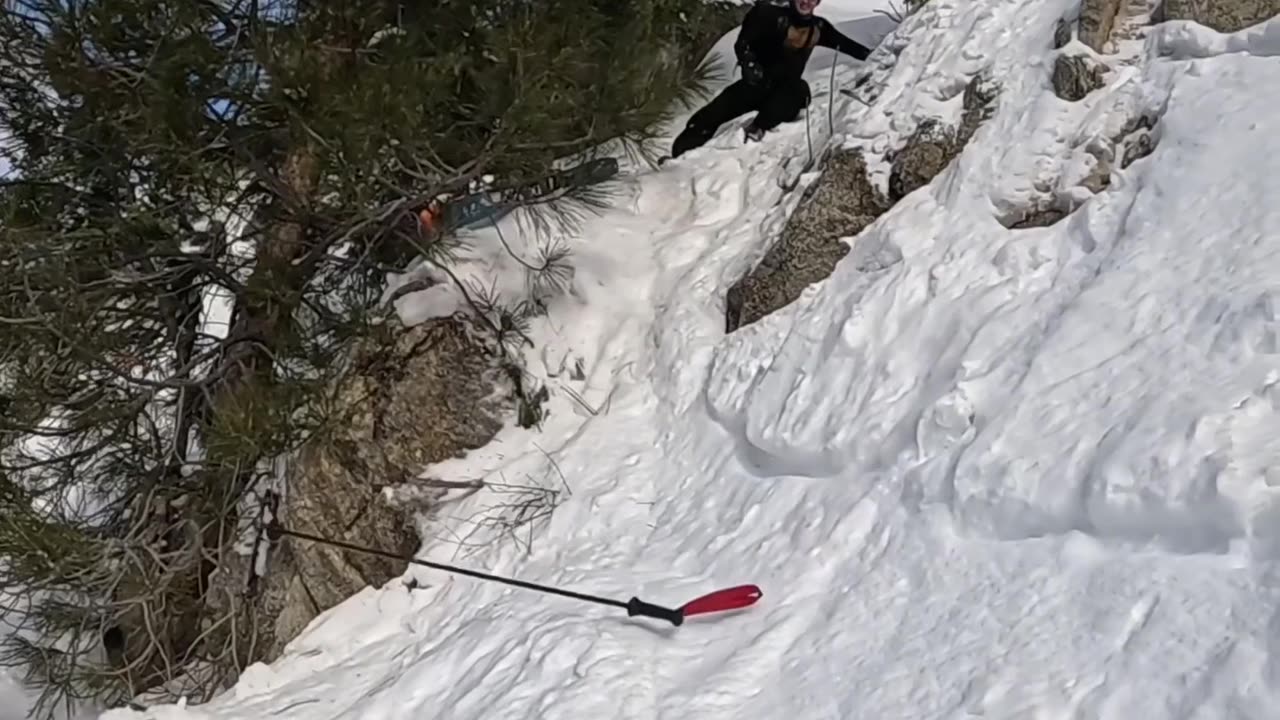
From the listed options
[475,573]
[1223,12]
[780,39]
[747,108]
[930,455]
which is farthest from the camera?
[747,108]

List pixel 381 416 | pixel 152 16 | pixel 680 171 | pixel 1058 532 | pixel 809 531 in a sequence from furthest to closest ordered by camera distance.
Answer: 1. pixel 680 171
2. pixel 381 416
3. pixel 152 16
4. pixel 809 531
5. pixel 1058 532

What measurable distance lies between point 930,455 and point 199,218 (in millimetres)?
2917

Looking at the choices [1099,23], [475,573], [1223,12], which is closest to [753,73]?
[1099,23]

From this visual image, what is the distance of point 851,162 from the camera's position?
419 cm

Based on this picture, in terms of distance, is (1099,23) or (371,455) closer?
(1099,23)

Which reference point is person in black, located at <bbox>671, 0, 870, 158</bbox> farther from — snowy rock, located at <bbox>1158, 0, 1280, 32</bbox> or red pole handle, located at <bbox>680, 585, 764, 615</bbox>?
red pole handle, located at <bbox>680, 585, 764, 615</bbox>

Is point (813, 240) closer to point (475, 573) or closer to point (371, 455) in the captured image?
point (475, 573)

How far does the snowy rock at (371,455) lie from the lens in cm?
435

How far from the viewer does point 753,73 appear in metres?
5.18

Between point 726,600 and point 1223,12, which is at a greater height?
point 1223,12

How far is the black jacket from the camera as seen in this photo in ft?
16.7

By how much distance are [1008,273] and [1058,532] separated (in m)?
1.09

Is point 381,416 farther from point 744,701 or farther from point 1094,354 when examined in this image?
point 1094,354

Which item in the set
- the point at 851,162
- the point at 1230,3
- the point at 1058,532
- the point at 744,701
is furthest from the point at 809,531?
the point at 1230,3
